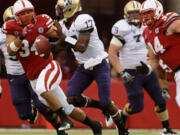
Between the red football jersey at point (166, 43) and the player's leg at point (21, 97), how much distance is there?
1918 millimetres

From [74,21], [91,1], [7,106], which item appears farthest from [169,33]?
[91,1]

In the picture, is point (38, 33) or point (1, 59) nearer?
point (38, 33)

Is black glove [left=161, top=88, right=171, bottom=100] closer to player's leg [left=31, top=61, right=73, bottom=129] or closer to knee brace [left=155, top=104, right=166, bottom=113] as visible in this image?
knee brace [left=155, top=104, right=166, bottom=113]

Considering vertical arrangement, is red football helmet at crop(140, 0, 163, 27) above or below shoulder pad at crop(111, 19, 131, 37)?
above

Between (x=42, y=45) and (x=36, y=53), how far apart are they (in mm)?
361

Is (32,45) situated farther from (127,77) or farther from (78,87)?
(127,77)

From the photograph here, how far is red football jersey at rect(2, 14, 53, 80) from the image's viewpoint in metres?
7.52

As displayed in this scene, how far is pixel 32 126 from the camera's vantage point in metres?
11.1

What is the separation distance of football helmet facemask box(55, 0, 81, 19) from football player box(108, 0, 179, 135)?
77 cm

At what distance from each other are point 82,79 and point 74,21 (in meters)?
0.74

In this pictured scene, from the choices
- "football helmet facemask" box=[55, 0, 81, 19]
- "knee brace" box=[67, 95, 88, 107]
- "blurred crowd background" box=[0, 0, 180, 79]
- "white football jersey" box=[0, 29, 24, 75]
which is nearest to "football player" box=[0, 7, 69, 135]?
"white football jersey" box=[0, 29, 24, 75]

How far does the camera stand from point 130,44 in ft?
29.1

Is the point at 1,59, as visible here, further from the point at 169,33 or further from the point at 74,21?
the point at 169,33

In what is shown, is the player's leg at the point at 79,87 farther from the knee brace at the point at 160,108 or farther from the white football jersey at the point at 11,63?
the knee brace at the point at 160,108
